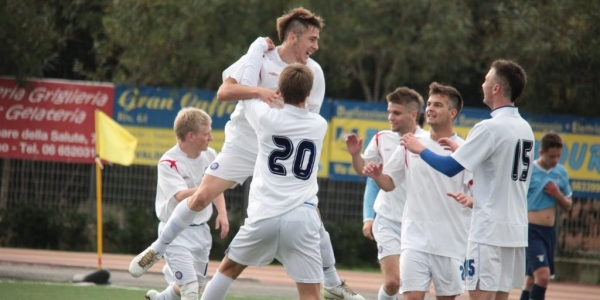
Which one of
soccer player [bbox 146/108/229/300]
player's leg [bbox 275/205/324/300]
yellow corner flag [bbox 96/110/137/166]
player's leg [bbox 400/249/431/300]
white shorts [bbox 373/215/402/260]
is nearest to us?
player's leg [bbox 275/205/324/300]

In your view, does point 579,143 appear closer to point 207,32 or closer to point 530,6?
point 530,6

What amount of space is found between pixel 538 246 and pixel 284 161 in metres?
6.16

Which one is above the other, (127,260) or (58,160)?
(58,160)

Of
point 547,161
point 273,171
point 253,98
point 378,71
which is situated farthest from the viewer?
point 378,71

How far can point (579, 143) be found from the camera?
Result: 57.4ft

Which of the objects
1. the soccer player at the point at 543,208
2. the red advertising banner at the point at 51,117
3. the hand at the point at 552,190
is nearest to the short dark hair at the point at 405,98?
the soccer player at the point at 543,208

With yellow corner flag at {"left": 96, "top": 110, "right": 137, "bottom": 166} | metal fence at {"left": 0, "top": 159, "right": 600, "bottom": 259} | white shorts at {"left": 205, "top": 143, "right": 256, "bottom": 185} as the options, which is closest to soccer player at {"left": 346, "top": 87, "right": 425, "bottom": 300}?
white shorts at {"left": 205, "top": 143, "right": 256, "bottom": 185}

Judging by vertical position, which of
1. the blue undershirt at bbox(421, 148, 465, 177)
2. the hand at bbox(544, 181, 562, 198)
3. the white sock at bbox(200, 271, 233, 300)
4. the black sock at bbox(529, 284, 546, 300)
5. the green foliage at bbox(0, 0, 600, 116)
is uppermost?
the green foliage at bbox(0, 0, 600, 116)

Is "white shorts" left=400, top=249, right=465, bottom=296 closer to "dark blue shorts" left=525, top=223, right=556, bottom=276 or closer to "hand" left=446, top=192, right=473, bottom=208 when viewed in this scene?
"hand" left=446, top=192, right=473, bottom=208

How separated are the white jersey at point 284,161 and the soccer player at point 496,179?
0.81m

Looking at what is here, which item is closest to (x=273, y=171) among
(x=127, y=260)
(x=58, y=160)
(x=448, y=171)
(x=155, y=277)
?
(x=448, y=171)

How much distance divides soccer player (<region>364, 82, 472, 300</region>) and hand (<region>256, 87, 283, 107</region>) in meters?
1.07

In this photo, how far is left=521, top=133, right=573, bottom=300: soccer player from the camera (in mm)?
12906

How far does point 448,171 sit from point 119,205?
1144 centimetres
